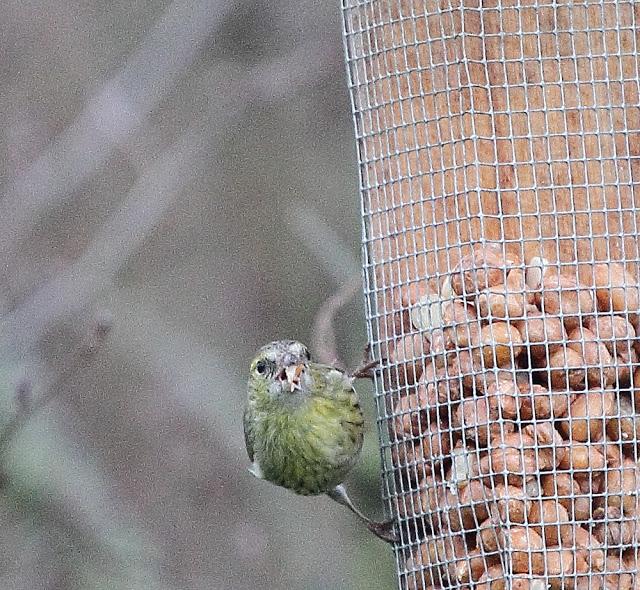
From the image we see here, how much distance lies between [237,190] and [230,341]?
3.79 ft

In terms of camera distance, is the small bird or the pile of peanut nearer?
the pile of peanut

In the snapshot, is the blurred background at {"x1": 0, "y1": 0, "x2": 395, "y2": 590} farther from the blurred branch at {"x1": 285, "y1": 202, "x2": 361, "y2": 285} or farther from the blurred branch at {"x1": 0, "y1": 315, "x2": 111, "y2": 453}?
the blurred branch at {"x1": 0, "y1": 315, "x2": 111, "y2": 453}

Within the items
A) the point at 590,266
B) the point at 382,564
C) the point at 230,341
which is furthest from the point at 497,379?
the point at 230,341

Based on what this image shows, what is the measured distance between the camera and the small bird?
19.4ft

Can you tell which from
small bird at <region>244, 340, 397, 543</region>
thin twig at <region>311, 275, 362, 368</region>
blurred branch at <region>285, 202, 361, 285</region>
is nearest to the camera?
small bird at <region>244, 340, 397, 543</region>

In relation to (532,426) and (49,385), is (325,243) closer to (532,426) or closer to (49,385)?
(49,385)

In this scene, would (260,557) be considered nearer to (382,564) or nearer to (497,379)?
(382,564)

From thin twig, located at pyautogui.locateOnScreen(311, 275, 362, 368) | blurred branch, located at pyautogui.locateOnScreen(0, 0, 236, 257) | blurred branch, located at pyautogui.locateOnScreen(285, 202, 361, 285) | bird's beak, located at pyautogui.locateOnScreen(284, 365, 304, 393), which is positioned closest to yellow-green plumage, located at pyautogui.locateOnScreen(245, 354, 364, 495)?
bird's beak, located at pyautogui.locateOnScreen(284, 365, 304, 393)

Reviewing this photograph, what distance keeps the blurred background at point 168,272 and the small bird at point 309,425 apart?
1014mm

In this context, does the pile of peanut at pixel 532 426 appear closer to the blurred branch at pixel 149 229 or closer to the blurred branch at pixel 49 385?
the blurred branch at pixel 49 385

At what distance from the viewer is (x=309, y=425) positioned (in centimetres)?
593

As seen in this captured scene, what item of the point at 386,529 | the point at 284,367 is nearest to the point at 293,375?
the point at 284,367

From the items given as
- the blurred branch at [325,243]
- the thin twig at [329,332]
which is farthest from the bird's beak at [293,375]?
the blurred branch at [325,243]

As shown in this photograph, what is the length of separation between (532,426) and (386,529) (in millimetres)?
851
